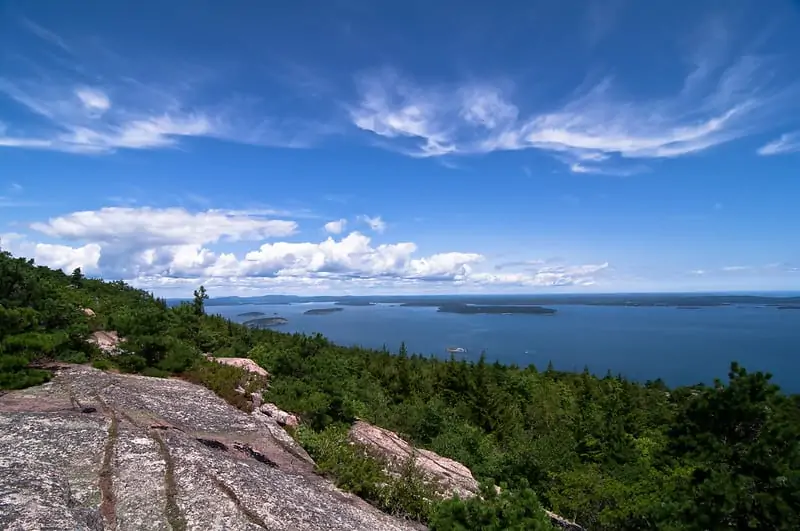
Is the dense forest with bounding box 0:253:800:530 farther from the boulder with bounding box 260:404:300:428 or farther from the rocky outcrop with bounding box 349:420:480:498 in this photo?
the rocky outcrop with bounding box 349:420:480:498

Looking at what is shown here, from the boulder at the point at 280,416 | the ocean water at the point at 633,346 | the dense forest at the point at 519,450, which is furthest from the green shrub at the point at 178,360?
the ocean water at the point at 633,346

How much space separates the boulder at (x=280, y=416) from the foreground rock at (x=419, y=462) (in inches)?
86.7

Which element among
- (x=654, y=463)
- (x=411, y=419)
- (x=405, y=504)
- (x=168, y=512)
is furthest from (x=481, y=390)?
(x=168, y=512)

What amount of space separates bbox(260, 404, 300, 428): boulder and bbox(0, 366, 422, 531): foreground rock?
2.05 m

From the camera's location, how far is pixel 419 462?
15578 millimetres

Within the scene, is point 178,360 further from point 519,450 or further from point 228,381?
point 519,450

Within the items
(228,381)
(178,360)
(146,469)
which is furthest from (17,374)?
(146,469)

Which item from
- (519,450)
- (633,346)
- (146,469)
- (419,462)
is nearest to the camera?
(146,469)

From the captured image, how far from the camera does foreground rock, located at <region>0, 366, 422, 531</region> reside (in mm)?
6672

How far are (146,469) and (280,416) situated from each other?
688cm

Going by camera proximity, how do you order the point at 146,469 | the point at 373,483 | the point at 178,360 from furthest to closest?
the point at 178,360, the point at 373,483, the point at 146,469

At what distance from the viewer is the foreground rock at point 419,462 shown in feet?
46.3

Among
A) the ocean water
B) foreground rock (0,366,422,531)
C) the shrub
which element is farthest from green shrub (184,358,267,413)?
the ocean water

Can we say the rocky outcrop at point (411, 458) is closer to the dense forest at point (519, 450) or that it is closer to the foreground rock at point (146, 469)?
the dense forest at point (519, 450)
